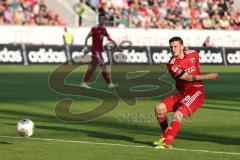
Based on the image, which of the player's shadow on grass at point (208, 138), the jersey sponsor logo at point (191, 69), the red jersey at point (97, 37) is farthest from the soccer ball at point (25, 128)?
the red jersey at point (97, 37)

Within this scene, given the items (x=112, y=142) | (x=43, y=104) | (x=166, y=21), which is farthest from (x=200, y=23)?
(x=112, y=142)

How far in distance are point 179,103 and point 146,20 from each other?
38.4m

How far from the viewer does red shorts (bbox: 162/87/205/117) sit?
14906 millimetres

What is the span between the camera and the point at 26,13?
49.5 m

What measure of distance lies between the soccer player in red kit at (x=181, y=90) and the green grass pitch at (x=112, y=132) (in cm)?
47

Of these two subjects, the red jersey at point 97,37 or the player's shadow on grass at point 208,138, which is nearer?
the player's shadow on grass at point 208,138

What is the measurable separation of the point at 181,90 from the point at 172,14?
40.0 metres

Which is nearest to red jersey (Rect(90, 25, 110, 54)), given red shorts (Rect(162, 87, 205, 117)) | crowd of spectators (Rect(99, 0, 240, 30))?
red shorts (Rect(162, 87, 205, 117))

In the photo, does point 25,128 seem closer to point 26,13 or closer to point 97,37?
point 97,37

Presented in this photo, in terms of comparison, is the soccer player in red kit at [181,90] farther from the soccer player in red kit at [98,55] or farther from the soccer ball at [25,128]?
the soccer player in red kit at [98,55]

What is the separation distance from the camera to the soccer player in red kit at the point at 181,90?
14.7 meters

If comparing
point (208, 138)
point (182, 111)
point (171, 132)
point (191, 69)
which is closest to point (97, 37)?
point (208, 138)

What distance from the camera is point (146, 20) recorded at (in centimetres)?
5325

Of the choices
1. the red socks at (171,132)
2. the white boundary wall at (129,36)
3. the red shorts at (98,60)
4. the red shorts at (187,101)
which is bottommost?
the white boundary wall at (129,36)
